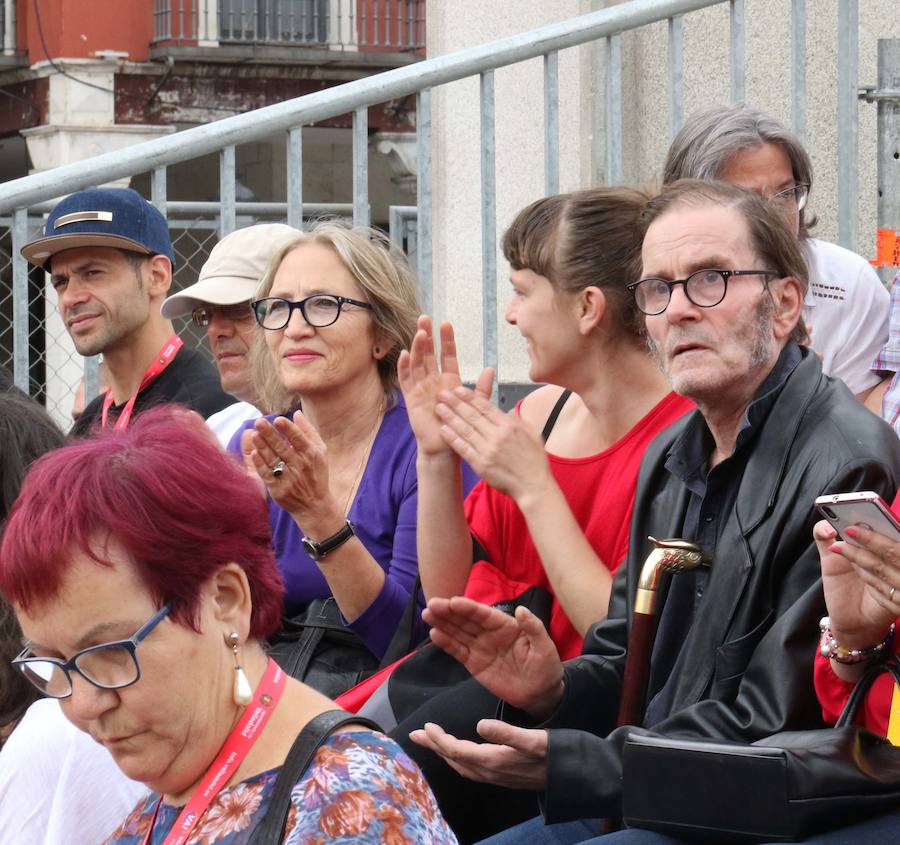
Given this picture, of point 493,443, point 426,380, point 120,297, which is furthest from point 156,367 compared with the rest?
point 493,443

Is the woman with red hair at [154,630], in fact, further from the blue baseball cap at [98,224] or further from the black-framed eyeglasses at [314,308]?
the blue baseball cap at [98,224]

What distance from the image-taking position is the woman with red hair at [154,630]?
217 centimetres

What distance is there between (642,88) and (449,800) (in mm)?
3771

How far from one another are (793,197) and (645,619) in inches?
59.5

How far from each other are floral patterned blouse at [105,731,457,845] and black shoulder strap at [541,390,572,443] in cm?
175

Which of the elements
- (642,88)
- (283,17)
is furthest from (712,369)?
(283,17)

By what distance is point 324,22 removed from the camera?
74.2 feet

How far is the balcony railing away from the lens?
2211 centimetres

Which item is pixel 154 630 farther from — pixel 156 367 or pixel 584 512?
pixel 156 367

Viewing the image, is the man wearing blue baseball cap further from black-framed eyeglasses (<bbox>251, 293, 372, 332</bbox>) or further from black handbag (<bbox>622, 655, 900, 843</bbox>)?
black handbag (<bbox>622, 655, 900, 843</bbox>)

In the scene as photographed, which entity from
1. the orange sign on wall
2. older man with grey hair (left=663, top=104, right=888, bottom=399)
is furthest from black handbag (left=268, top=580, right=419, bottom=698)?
the orange sign on wall

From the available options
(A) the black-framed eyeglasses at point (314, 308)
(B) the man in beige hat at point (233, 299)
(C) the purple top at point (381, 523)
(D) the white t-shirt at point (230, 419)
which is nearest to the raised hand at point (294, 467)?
(C) the purple top at point (381, 523)

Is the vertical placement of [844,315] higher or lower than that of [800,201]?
lower

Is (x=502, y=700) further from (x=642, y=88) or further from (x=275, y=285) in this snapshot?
(x=642, y=88)
